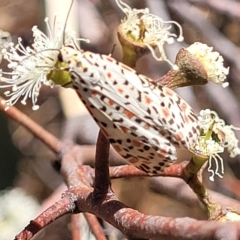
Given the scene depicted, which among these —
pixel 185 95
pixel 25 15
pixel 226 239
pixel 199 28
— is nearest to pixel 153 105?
pixel 226 239

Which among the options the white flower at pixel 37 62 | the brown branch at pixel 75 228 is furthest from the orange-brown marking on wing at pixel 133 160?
the brown branch at pixel 75 228

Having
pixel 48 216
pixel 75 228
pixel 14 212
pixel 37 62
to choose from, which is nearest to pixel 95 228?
pixel 75 228

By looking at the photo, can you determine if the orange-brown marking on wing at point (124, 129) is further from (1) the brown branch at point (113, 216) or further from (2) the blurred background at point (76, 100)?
(2) the blurred background at point (76, 100)

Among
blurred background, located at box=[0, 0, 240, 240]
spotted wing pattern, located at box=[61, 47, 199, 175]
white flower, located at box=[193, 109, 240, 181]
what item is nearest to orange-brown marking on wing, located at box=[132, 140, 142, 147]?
spotted wing pattern, located at box=[61, 47, 199, 175]

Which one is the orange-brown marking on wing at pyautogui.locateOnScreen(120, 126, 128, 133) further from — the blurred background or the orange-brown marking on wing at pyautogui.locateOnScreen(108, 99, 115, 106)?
the blurred background

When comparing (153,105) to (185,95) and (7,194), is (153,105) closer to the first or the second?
(185,95)

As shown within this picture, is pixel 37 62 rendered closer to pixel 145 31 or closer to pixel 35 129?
pixel 145 31
